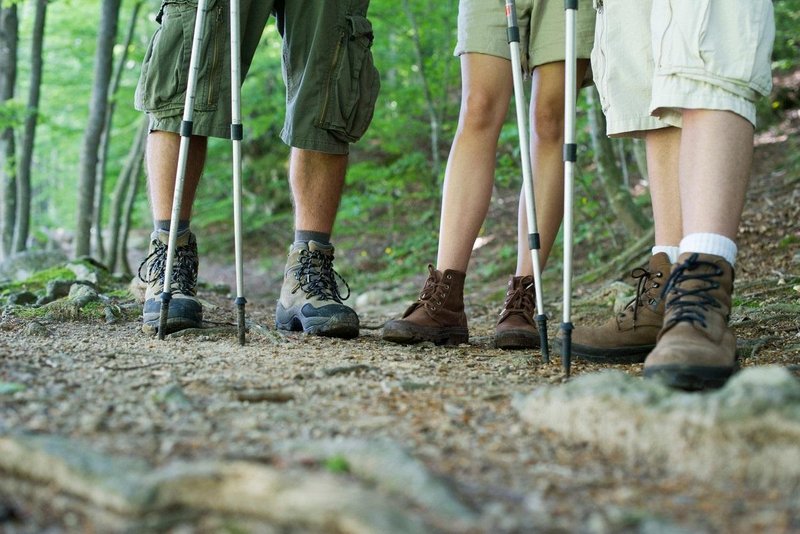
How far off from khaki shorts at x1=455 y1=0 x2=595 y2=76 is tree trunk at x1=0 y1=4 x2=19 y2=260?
828 centimetres

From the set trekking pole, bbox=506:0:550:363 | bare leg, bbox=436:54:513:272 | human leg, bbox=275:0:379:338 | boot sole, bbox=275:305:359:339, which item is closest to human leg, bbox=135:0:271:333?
human leg, bbox=275:0:379:338

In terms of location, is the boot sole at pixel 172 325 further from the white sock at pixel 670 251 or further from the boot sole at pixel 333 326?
the white sock at pixel 670 251

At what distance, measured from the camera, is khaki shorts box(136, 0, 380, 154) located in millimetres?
3363

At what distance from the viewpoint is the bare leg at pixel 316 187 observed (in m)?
3.66

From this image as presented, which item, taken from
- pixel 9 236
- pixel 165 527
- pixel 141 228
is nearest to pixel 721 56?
pixel 165 527

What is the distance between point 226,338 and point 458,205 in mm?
1125

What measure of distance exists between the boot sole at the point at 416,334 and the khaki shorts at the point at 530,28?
1.18 meters

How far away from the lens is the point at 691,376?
6.78 feet

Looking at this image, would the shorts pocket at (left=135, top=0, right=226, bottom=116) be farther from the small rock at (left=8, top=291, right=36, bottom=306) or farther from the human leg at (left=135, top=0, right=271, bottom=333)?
the small rock at (left=8, top=291, right=36, bottom=306)

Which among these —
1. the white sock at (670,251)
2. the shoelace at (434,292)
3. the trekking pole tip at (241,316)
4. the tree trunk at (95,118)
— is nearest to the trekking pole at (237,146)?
the trekking pole tip at (241,316)

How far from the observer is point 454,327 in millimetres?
3309

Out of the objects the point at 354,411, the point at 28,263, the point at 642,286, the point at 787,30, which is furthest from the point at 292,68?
the point at 787,30

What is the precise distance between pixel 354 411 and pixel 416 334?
4.50ft

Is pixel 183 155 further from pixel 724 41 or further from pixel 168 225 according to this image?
pixel 724 41
